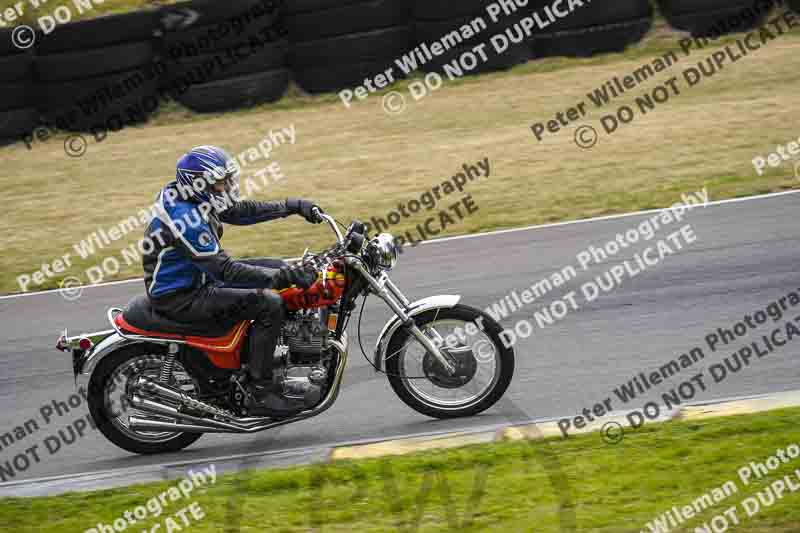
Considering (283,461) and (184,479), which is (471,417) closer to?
(283,461)

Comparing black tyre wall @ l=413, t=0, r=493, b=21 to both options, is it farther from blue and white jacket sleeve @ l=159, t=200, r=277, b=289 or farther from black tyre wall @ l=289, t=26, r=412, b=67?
blue and white jacket sleeve @ l=159, t=200, r=277, b=289

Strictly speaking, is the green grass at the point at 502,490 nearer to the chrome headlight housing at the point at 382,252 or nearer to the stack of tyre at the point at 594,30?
the chrome headlight housing at the point at 382,252

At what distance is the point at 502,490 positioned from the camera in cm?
554

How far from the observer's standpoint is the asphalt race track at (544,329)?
691 cm

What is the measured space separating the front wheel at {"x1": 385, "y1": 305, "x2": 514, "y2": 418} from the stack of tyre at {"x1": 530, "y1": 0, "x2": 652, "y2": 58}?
10406mm

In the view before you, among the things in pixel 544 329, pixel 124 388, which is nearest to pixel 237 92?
pixel 544 329

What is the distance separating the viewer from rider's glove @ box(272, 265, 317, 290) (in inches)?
243

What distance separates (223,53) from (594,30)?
19.1 feet

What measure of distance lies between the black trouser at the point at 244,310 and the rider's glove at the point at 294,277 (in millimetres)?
167

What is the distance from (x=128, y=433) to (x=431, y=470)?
2.21 metres

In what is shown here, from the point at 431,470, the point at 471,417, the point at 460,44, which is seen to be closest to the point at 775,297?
the point at 471,417

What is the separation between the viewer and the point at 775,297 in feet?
27.3

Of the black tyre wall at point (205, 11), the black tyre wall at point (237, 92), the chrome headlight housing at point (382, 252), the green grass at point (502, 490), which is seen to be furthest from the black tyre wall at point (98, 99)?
the green grass at point (502, 490)

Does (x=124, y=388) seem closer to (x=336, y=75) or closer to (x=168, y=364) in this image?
(x=168, y=364)
